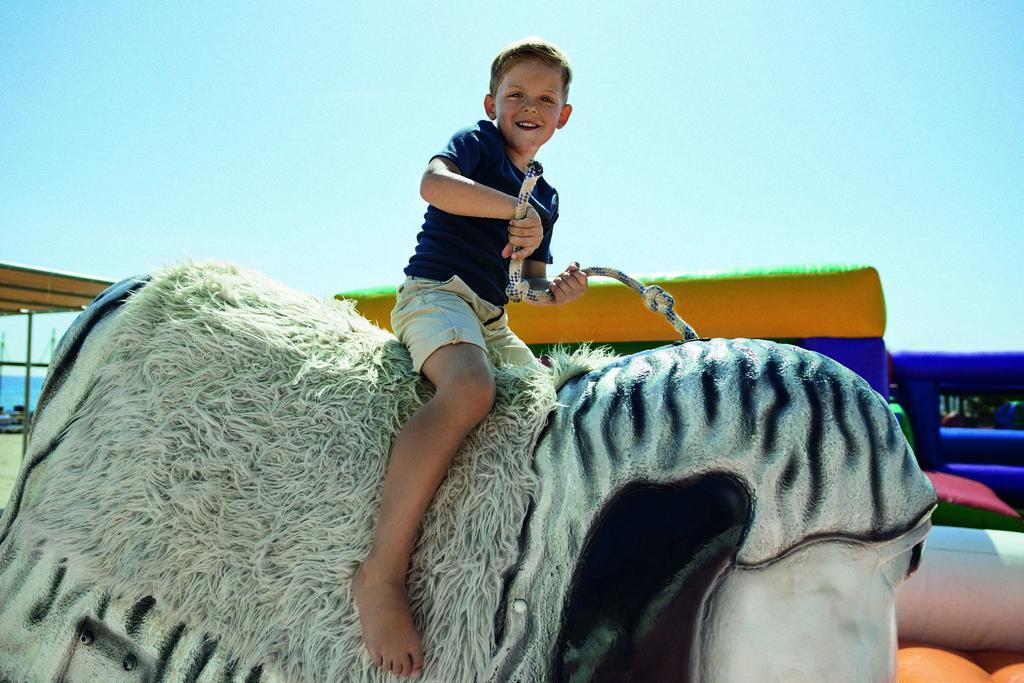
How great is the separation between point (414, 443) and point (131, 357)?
Result: 50 cm

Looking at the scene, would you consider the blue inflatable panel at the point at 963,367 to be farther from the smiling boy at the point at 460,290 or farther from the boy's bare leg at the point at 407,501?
the boy's bare leg at the point at 407,501

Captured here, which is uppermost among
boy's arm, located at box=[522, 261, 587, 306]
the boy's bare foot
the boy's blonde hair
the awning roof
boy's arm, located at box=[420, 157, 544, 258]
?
the boy's blonde hair

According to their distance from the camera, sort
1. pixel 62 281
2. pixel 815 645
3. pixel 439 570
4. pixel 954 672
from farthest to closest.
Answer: pixel 62 281
pixel 954 672
pixel 439 570
pixel 815 645

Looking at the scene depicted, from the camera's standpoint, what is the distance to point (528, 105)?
1198 millimetres

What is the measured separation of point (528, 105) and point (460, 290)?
0.37 m

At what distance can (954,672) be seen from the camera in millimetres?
1449

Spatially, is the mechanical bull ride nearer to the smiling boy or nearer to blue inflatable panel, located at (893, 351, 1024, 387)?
the smiling boy

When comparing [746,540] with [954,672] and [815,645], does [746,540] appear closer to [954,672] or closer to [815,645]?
[815,645]

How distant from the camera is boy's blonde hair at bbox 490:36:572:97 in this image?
3.91ft

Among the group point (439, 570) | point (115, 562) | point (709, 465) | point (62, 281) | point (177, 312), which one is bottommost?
point (62, 281)

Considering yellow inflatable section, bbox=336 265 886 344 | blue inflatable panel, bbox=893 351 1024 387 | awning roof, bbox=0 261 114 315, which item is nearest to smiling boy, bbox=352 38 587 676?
yellow inflatable section, bbox=336 265 886 344

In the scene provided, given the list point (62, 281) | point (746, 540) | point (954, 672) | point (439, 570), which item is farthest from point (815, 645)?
point (62, 281)

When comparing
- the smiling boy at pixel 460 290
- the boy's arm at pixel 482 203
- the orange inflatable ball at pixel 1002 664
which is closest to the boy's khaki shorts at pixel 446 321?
the smiling boy at pixel 460 290

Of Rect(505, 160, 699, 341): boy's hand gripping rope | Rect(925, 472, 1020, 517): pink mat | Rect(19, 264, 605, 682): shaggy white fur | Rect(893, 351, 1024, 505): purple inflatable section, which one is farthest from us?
Rect(893, 351, 1024, 505): purple inflatable section
